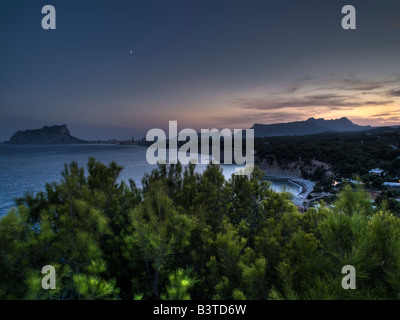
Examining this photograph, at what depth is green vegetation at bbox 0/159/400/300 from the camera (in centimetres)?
276

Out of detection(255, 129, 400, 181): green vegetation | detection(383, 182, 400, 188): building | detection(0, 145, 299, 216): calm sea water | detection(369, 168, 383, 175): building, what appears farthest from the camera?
detection(255, 129, 400, 181): green vegetation

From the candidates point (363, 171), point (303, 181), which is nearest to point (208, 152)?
point (303, 181)

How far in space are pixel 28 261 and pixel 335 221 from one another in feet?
17.4

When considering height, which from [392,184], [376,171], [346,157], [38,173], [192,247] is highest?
[346,157]

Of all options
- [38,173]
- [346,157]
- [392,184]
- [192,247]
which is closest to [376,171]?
[392,184]

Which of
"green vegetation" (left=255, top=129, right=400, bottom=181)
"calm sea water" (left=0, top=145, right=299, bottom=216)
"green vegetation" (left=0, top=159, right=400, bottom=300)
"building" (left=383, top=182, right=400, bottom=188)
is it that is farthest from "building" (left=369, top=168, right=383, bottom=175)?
"green vegetation" (left=0, top=159, right=400, bottom=300)

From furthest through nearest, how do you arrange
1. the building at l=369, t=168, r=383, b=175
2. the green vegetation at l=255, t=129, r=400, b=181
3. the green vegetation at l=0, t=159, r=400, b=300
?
the green vegetation at l=255, t=129, r=400, b=181, the building at l=369, t=168, r=383, b=175, the green vegetation at l=0, t=159, r=400, b=300

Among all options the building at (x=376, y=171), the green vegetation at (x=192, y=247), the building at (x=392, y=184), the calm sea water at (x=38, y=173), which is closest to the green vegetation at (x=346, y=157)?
the building at (x=376, y=171)

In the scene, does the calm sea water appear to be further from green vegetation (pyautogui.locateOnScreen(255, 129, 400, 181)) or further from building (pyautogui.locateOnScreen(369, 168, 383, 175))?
building (pyautogui.locateOnScreen(369, 168, 383, 175))

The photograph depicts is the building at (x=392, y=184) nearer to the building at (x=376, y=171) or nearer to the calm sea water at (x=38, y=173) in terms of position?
the building at (x=376, y=171)

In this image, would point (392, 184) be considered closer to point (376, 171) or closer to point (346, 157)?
point (376, 171)

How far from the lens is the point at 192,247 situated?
5.44 meters

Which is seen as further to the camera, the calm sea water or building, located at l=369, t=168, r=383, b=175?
building, located at l=369, t=168, r=383, b=175
